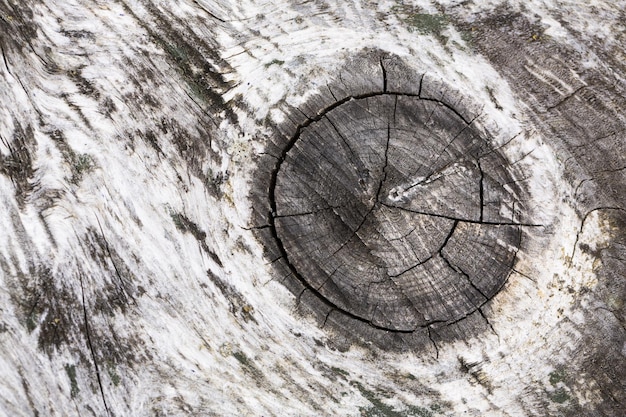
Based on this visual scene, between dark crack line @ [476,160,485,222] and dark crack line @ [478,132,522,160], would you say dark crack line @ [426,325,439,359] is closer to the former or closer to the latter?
dark crack line @ [476,160,485,222]

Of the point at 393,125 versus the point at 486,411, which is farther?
the point at 486,411

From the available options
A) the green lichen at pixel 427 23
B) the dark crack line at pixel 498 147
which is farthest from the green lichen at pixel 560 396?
the green lichen at pixel 427 23

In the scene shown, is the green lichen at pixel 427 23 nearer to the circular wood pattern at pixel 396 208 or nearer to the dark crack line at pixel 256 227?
the circular wood pattern at pixel 396 208

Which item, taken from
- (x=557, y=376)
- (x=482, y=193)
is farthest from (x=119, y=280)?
(x=557, y=376)

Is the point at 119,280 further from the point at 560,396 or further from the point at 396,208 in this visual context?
the point at 560,396

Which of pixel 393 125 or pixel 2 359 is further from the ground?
pixel 393 125

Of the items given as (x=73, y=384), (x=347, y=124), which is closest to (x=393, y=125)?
(x=347, y=124)

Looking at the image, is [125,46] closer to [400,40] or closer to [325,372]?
[400,40]

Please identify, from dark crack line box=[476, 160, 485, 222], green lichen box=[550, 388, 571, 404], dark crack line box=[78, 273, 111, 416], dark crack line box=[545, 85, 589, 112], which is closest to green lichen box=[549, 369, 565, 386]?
green lichen box=[550, 388, 571, 404]
